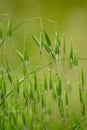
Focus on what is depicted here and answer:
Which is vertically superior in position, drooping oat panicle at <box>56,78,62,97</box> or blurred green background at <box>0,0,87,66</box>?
blurred green background at <box>0,0,87,66</box>

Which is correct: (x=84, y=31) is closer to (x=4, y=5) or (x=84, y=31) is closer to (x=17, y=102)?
(x=4, y=5)

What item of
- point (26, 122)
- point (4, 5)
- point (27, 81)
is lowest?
point (26, 122)

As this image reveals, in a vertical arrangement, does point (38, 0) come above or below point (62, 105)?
above

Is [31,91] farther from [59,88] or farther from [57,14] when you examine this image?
[57,14]

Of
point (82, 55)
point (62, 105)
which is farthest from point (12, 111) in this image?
point (82, 55)

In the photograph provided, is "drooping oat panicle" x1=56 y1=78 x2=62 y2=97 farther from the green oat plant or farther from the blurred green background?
the blurred green background

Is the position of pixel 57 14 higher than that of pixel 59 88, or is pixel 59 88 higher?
pixel 57 14

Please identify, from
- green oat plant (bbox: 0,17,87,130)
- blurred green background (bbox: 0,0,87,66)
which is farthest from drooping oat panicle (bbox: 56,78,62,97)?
blurred green background (bbox: 0,0,87,66)

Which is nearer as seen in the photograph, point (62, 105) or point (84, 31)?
point (62, 105)

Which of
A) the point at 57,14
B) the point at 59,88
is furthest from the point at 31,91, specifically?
the point at 57,14
